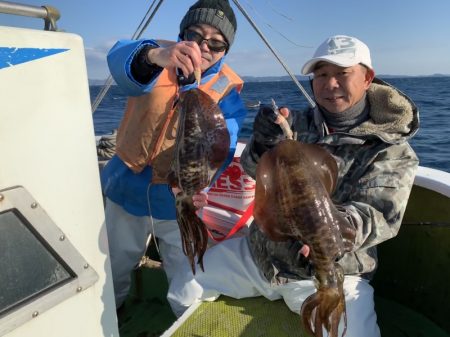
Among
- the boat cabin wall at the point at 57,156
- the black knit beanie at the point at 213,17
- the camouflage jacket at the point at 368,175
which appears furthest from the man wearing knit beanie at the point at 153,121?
the boat cabin wall at the point at 57,156

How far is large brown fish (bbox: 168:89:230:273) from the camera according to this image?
2721 mm

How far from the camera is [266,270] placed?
11.0 ft

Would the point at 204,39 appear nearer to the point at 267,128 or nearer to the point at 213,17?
the point at 213,17

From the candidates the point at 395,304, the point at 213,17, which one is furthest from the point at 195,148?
the point at 395,304

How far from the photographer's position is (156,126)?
3.61m

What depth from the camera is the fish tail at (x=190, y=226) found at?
285 cm

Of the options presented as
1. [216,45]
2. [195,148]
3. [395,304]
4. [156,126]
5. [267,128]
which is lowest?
[395,304]

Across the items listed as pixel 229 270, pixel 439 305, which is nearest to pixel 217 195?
pixel 229 270

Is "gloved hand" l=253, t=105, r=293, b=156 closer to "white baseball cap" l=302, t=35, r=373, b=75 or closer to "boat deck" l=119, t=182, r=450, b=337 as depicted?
"white baseball cap" l=302, t=35, r=373, b=75

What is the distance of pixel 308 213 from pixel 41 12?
175cm

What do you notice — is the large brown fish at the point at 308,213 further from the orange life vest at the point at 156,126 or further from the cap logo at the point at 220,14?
the cap logo at the point at 220,14

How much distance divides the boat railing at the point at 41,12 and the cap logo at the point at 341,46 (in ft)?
6.41

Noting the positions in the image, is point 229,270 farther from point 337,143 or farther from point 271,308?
point 337,143

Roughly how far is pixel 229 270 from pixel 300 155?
5.08ft
